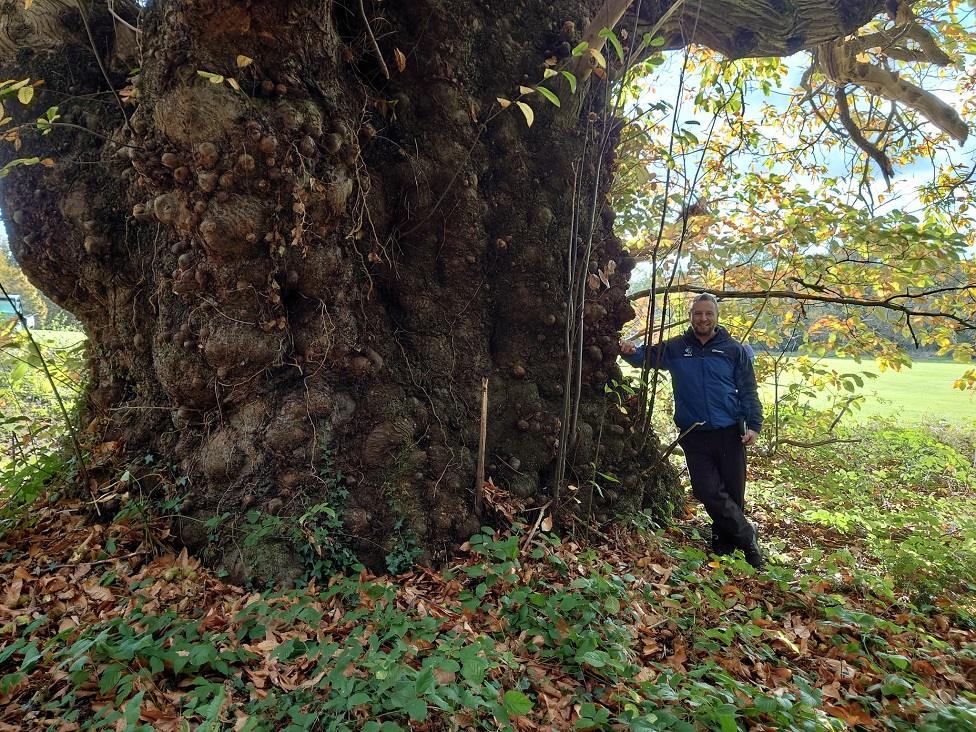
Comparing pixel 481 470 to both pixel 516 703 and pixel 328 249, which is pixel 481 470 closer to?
pixel 516 703

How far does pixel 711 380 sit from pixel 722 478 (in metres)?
0.84

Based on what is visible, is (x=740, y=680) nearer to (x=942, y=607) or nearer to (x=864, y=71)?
(x=942, y=607)

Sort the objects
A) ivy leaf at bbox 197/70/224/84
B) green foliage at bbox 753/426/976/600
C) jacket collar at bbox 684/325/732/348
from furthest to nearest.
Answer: jacket collar at bbox 684/325/732/348 < green foliage at bbox 753/426/976/600 < ivy leaf at bbox 197/70/224/84

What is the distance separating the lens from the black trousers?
402 cm

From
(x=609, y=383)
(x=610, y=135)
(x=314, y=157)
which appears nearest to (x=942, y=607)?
(x=609, y=383)

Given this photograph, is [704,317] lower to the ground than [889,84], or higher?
lower

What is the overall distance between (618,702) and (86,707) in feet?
6.88

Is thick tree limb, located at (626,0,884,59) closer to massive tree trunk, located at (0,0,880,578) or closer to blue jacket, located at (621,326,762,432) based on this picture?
massive tree trunk, located at (0,0,880,578)

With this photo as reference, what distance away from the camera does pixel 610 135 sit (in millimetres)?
3982

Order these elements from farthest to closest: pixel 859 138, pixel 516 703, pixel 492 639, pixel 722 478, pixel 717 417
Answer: pixel 859 138 → pixel 722 478 → pixel 717 417 → pixel 492 639 → pixel 516 703

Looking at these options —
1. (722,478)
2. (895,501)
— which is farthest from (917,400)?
(722,478)

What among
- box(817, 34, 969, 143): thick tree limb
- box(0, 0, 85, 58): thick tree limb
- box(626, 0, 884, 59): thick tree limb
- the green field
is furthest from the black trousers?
the green field

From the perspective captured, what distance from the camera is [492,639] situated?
7.49 ft

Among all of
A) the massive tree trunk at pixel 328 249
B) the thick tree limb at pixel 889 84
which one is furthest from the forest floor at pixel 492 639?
the thick tree limb at pixel 889 84
